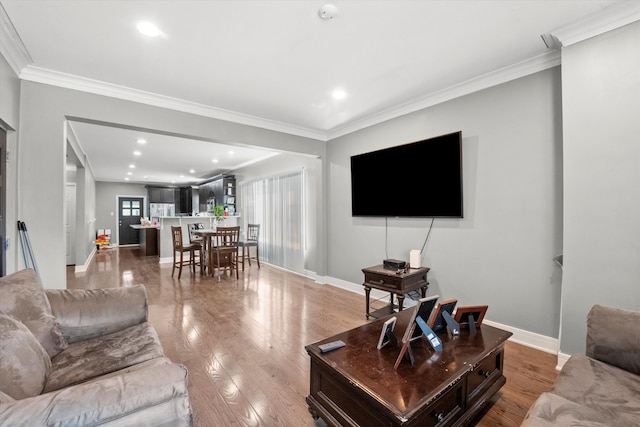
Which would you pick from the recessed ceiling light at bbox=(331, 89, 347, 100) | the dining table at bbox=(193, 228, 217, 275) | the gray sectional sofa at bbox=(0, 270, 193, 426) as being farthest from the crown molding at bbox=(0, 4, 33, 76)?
the dining table at bbox=(193, 228, 217, 275)

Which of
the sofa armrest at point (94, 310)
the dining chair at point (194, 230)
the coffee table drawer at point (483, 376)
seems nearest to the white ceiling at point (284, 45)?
the sofa armrest at point (94, 310)

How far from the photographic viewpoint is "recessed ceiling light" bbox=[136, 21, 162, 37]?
2.04m

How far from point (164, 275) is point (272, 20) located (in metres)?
5.19

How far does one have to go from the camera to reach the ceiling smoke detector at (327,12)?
1884 mm

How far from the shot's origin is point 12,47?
224cm

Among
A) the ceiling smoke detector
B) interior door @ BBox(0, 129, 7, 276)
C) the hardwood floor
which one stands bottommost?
the hardwood floor

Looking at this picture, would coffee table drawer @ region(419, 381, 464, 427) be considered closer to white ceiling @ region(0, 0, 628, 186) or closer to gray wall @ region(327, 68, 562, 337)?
gray wall @ region(327, 68, 562, 337)

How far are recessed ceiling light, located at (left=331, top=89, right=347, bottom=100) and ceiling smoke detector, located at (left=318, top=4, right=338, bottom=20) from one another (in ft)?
3.96

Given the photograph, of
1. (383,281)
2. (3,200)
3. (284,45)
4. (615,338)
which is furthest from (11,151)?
(615,338)

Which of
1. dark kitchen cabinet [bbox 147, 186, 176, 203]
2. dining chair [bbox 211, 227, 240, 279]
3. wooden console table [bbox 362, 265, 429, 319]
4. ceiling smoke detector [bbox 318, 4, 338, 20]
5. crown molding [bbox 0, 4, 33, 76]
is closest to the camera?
ceiling smoke detector [bbox 318, 4, 338, 20]

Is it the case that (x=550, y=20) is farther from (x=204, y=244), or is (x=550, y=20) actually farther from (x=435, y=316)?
(x=204, y=244)

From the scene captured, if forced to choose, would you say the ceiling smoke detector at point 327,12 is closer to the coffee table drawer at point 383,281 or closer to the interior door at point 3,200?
the coffee table drawer at point 383,281

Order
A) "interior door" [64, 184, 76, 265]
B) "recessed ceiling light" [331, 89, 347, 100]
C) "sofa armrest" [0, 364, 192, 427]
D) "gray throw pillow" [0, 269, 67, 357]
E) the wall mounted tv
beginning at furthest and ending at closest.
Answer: "interior door" [64, 184, 76, 265], "recessed ceiling light" [331, 89, 347, 100], the wall mounted tv, "gray throw pillow" [0, 269, 67, 357], "sofa armrest" [0, 364, 192, 427]

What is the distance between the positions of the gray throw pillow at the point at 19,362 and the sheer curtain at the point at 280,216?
176 inches
